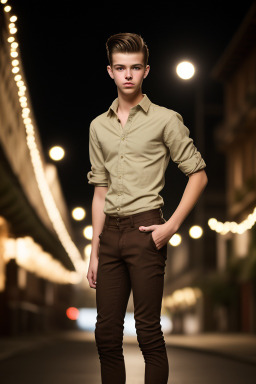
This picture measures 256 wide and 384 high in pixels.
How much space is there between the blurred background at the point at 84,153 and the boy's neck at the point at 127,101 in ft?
3.16

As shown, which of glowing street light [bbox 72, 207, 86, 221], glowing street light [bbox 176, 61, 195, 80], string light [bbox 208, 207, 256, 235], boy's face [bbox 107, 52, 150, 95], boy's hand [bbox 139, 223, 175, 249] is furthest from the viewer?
glowing street light [bbox 72, 207, 86, 221]

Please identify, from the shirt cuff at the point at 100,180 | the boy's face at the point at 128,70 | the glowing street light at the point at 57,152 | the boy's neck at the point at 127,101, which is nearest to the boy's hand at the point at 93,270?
the shirt cuff at the point at 100,180

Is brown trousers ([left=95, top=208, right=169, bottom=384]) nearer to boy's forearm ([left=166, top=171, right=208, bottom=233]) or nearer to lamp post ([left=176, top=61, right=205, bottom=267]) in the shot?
boy's forearm ([left=166, top=171, right=208, bottom=233])

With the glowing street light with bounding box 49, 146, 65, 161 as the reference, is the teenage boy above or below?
below

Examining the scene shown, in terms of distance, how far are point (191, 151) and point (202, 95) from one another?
201ft

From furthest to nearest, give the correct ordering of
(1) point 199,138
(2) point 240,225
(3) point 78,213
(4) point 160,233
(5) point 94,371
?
(1) point 199,138 < (2) point 240,225 < (3) point 78,213 < (5) point 94,371 < (4) point 160,233

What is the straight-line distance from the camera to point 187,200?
496 centimetres

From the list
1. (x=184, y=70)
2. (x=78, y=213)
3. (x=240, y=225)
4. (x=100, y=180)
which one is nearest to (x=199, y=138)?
(x=240, y=225)

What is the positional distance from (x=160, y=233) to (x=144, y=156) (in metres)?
0.48

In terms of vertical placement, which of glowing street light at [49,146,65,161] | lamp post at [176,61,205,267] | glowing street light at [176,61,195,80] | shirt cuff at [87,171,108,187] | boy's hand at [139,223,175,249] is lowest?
boy's hand at [139,223,175,249]

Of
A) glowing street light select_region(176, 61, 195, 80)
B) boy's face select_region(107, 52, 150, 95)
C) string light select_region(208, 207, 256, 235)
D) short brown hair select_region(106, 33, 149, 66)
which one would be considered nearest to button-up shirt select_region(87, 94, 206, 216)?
boy's face select_region(107, 52, 150, 95)

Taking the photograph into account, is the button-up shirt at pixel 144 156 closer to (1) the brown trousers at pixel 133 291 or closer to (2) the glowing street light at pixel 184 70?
(1) the brown trousers at pixel 133 291

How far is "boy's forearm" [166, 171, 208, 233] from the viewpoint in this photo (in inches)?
191

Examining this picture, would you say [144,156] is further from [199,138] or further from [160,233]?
[199,138]
